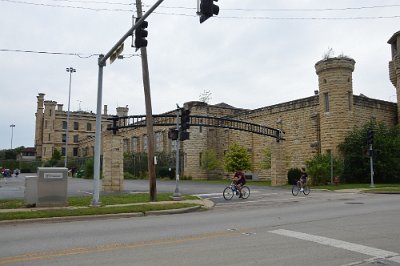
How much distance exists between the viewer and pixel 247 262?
664cm

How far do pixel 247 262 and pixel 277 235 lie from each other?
278 cm

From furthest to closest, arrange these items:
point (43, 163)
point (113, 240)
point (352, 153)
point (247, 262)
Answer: point (43, 163) < point (352, 153) < point (113, 240) < point (247, 262)

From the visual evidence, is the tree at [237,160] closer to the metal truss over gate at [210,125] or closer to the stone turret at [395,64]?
the metal truss over gate at [210,125]

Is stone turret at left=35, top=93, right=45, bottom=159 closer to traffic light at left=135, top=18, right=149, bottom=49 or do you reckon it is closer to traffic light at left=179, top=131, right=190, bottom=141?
traffic light at left=179, top=131, right=190, bottom=141

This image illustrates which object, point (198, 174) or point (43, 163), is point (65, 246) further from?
point (43, 163)

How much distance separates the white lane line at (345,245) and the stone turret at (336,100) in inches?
1014

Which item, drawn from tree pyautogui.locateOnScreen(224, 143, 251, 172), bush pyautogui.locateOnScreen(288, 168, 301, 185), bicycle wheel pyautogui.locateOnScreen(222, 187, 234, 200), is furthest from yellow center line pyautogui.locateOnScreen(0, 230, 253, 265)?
tree pyautogui.locateOnScreen(224, 143, 251, 172)

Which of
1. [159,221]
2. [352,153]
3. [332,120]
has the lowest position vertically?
[159,221]

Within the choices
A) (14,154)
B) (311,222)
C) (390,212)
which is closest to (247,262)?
(311,222)

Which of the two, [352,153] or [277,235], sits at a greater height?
[352,153]

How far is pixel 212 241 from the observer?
8.61m

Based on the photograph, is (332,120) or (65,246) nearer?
(65,246)

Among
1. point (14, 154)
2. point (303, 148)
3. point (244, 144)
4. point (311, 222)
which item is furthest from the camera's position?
point (14, 154)

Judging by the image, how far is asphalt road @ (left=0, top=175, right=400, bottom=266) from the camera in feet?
22.6
